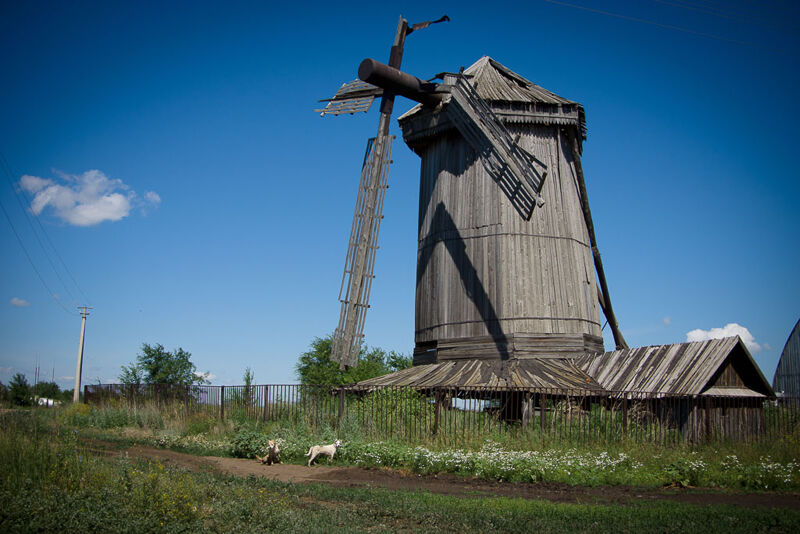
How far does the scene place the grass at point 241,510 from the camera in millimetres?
7320

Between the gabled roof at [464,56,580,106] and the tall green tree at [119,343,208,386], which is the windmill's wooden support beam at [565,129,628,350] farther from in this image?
the tall green tree at [119,343,208,386]

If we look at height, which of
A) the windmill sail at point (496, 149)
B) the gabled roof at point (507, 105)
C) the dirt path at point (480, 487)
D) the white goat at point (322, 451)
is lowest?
the dirt path at point (480, 487)

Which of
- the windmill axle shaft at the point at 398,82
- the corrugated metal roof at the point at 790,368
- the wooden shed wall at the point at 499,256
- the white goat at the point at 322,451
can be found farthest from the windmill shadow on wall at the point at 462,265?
the corrugated metal roof at the point at 790,368

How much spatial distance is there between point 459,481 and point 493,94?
40.8 ft

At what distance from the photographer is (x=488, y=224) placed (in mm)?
19344

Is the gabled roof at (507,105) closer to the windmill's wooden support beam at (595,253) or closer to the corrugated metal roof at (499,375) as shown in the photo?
the windmill's wooden support beam at (595,253)

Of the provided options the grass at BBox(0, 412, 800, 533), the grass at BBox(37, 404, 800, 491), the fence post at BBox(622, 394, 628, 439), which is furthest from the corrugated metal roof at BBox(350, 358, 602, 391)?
the grass at BBox(0, 412, 800, 533)

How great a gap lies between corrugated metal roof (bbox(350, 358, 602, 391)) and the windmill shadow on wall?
0.73m

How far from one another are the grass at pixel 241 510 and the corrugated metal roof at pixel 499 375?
22.9 ft

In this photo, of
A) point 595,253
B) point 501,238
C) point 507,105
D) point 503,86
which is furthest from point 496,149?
point 595,253

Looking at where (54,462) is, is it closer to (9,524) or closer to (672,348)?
(9,524)

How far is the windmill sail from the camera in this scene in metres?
17.2

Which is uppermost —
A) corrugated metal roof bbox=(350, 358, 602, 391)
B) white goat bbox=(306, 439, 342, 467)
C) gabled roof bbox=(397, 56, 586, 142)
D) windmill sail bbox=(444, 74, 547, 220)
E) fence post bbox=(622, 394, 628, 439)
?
gabled roof bbox=(397, 56, 586, 142)

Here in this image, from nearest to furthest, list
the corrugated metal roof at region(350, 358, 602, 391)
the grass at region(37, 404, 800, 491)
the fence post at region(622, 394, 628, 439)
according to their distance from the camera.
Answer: the grass at region(37, 404, 800, 491) → the fence post at region(622, 394, 628, 439) → the corrugated metal roof at region(350, 358, 602, 391)
